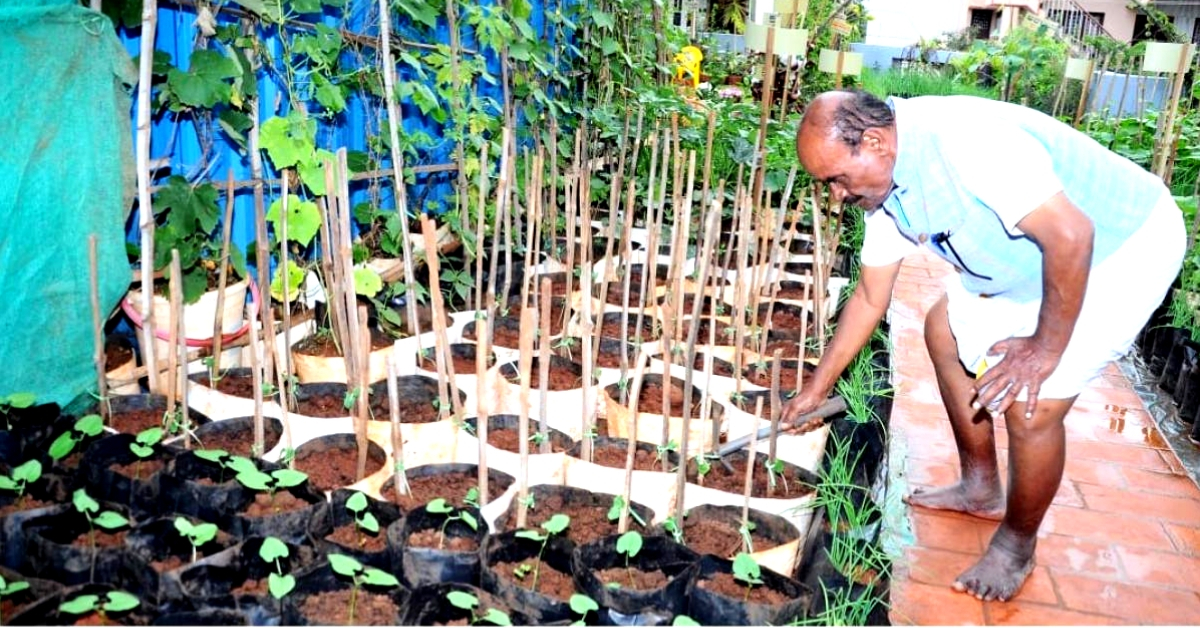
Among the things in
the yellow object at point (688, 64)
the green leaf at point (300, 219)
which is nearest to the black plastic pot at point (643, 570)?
the green leaf at point (300, 219)

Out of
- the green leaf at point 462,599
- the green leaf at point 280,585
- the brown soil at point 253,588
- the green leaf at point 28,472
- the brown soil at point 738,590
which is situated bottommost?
the brown soil at point 738,590

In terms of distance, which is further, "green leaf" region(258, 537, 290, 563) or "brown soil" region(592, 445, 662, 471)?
"brown soil" region(592, 445, 662, 471)

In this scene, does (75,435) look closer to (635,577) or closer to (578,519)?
(578,519)

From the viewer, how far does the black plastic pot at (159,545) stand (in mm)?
1996

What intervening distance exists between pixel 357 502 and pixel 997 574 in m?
1.49

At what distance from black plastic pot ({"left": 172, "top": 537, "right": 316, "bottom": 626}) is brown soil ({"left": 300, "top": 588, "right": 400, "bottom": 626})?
6 cm

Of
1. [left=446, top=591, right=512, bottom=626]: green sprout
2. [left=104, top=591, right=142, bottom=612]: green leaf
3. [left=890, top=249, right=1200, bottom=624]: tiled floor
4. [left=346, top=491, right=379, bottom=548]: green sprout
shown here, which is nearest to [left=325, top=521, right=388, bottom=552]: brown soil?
[left=346, top=491, right=379, bottom=548]: green sprout

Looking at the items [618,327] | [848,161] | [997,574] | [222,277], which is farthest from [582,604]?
[618,327]

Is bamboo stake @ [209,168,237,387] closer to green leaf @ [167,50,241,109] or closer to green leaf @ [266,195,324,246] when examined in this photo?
green leaf @ [167,50,241,109]

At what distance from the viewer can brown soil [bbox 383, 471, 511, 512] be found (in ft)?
8.03

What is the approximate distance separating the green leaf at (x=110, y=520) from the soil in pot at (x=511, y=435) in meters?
0.91

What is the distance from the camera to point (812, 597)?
2.08m

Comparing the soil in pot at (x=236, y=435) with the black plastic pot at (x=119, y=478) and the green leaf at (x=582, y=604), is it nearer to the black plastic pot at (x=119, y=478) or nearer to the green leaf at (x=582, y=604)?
the black plastic pot at (x=119, y=478)

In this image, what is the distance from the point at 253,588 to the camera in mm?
2016
